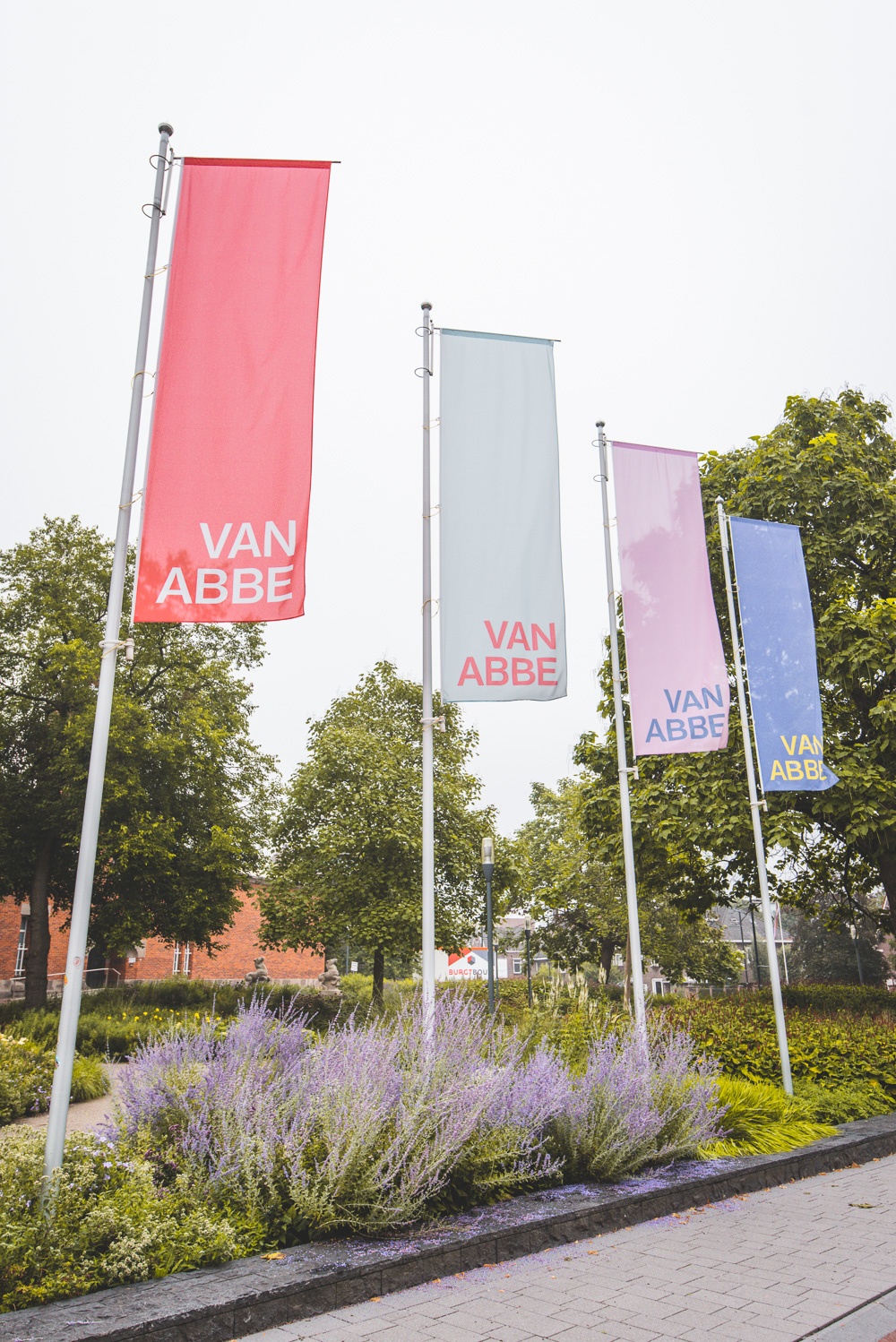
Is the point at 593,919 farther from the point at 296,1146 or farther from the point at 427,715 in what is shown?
the point at 296,1146

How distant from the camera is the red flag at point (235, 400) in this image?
6.28 m

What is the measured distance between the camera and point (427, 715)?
26.7ft

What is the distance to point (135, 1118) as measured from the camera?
5688 mm

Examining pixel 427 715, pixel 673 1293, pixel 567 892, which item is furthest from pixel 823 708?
pixel 567 892

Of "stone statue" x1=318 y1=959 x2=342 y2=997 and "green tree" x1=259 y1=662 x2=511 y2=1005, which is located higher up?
"green tree" x1=259 y1=662 x2=511 y2=1005

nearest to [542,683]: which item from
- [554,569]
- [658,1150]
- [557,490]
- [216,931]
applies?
[554,569]

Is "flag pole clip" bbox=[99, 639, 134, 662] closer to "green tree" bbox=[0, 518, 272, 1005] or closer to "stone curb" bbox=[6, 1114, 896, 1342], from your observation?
"stone curb" bbox=[6, 1114, 896, 1342]

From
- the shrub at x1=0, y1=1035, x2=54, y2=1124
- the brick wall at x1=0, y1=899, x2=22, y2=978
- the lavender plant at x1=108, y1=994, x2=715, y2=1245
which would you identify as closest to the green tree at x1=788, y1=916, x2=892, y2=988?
the brick wall at x1=0, y1=899, x2=22, y2=978

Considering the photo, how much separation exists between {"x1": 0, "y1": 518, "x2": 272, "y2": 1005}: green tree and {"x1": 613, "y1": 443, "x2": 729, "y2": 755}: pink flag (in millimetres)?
14783

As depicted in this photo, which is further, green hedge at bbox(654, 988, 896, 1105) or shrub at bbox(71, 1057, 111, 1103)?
shrub at bbox(71, 1057, 111, 1103)

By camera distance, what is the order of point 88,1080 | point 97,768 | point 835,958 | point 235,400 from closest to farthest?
point 97,768, point 235,400, point 88,1080, point 835,958

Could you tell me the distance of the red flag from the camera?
628cm

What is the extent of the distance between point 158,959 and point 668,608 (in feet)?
118

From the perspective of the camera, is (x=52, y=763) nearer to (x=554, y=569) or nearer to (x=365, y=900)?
(x=365, y=900)
